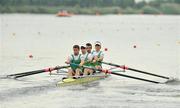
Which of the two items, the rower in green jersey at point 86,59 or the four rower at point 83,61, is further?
the rower in green jersey at point 86,59

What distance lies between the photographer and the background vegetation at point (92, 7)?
4434 inches

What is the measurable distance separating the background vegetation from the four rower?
297 ft

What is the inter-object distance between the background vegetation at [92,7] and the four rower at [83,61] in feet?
297

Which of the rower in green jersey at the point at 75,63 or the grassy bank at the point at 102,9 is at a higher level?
the grassy bank at the point at 102,9

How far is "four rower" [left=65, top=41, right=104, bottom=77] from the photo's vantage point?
18312 millimetres

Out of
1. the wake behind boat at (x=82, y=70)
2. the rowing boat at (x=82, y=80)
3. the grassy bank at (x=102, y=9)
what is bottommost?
the rowing boat at (x=82, y=80)

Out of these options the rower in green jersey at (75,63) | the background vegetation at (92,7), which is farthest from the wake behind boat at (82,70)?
the background vegetation at (92,7)

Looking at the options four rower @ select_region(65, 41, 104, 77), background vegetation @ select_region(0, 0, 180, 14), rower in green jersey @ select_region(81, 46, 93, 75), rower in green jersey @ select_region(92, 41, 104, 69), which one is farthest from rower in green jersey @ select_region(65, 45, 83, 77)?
background vegetation @ select_region(0, 0, 180, 14)

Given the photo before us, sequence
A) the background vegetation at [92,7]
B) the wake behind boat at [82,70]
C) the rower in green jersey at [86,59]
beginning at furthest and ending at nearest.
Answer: the background vegetation at [92,7]
the rower in green jersey at [86,59]
the wake behind boat at [82,70]

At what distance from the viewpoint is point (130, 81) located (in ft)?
63.5

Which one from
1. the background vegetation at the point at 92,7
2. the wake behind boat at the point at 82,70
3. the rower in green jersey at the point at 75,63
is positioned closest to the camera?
the wake behind boat at the point at 82,70

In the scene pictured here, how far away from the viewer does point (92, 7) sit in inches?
4788

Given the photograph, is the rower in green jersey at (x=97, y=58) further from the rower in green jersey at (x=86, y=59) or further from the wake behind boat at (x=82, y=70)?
the rower in green jersey at (x=86, y=59)

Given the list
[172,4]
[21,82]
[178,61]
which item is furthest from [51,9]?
[21,82]
